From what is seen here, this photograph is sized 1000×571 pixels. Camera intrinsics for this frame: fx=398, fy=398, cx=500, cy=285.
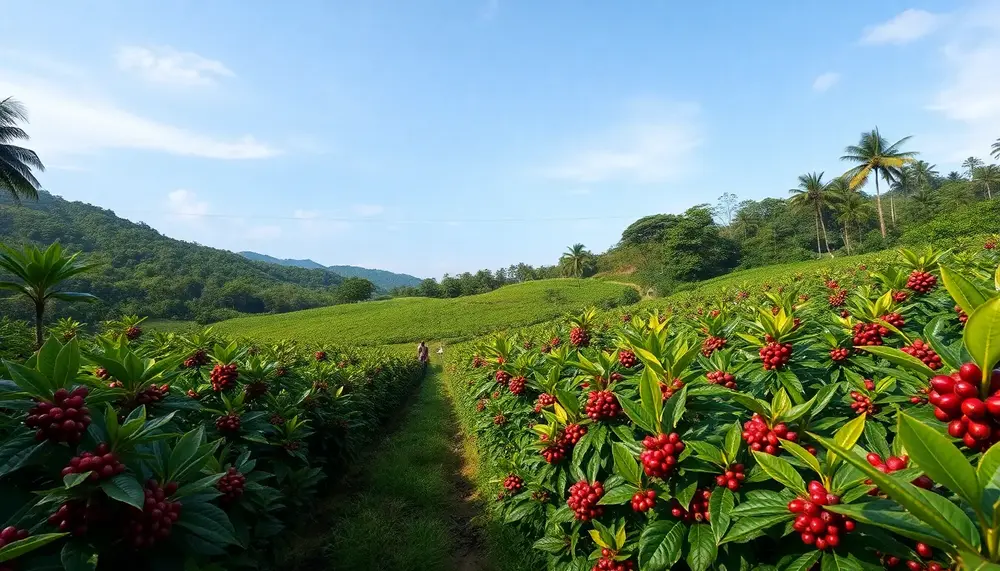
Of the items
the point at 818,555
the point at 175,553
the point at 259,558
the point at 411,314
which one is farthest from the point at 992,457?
the point at 411,314

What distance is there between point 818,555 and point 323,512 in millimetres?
4951

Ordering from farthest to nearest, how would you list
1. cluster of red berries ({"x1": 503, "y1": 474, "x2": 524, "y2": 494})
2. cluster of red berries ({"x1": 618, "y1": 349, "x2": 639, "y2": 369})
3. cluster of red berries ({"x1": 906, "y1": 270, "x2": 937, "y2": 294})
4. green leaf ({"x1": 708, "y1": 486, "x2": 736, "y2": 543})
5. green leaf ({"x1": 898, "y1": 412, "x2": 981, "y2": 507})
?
cluster of red berries ({"x1": 503, "y1": 474, "x2": 524, "y2": 494}) → cluster of red berries ({"x1": 906, "y1": 270, "x2": 937, "y2": 294}) → cluster of red berries ({"x1": 618, "y1": 349, "x2": 639, "y2": 369}) → green leaf ({"x1": 708, "y1": 486, "x2": 736, "y2": 543}) → green leaf ({"x1": 898, "y1": 412, "x2": 981, "y2": 507})

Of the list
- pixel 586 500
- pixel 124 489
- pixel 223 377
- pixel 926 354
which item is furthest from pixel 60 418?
pixel 926 354

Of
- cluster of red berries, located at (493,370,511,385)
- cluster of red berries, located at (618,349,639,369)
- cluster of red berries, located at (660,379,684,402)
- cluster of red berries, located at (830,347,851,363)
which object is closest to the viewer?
cluster of red berries, located at (660,379,684,402)

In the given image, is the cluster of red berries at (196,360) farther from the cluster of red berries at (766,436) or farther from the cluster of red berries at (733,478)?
the cluster of red berries at (766,436)

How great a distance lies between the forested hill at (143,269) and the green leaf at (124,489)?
144 ft

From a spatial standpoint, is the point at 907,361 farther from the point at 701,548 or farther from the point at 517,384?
the point at 517,384

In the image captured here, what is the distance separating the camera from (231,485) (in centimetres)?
235

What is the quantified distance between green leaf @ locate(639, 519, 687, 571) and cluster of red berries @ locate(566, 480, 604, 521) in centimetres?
46

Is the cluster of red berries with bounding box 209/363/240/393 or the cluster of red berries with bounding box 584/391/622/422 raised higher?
the cluster of red berries with bounding box 209/363/240/393

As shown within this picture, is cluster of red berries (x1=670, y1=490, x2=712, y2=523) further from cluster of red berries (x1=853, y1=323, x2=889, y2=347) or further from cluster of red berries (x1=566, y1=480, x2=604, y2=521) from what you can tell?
cluster of red berries (x1=853, y1=323, x2=889, y2=347)

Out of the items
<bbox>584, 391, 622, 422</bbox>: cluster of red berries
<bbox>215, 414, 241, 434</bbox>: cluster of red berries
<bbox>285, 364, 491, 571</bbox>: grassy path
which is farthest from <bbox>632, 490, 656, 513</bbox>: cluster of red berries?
<bbox>215, 414, 241, 434</bbox>: cluster of red berries

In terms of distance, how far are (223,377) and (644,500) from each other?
134 inches

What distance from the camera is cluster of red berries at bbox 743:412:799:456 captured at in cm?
167
